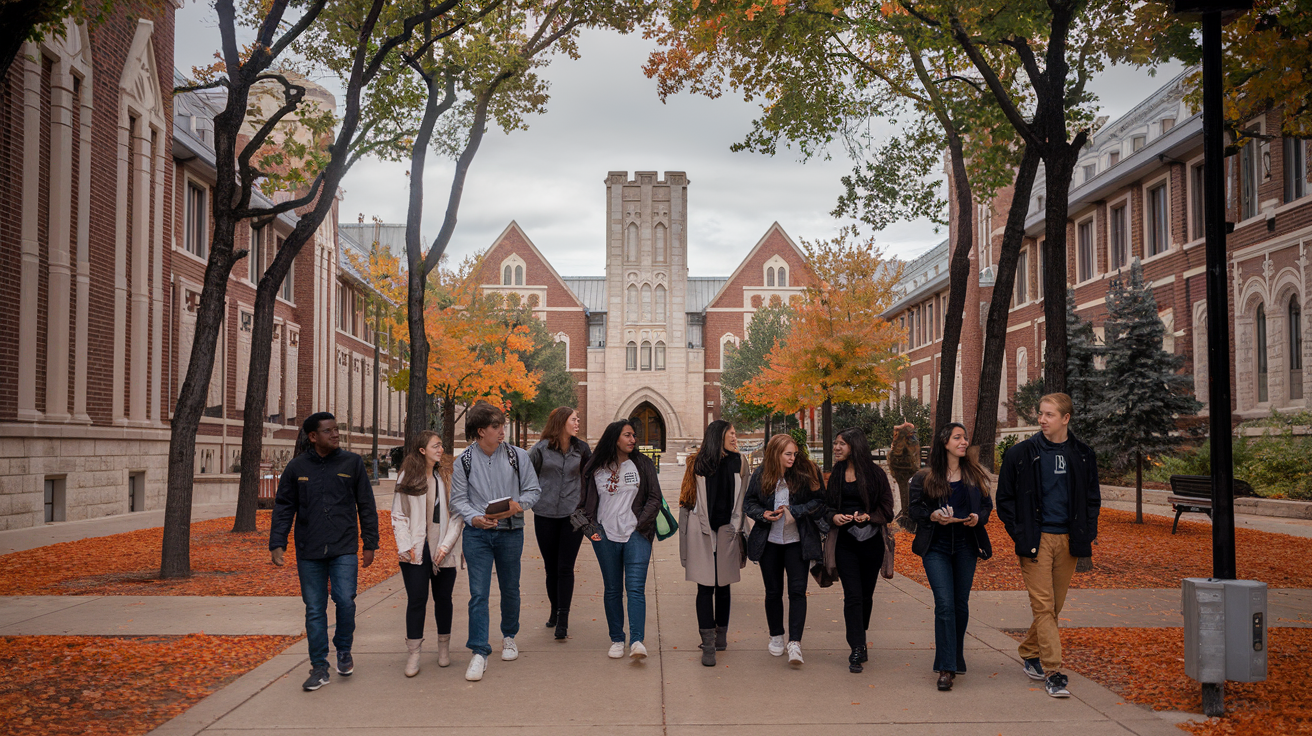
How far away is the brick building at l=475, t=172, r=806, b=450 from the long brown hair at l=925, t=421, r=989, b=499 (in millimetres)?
56145

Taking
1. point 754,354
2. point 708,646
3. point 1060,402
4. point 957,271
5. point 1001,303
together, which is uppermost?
point 754,354

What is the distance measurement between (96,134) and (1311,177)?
20.0 metres

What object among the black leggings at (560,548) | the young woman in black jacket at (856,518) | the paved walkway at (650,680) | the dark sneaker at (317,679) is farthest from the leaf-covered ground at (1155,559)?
the dark sneaker at (317,679)

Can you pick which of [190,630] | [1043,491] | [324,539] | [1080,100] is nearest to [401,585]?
[190,630]

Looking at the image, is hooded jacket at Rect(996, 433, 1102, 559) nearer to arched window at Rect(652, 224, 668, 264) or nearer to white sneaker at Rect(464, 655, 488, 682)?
white sneaker at Rect(464, 655, 488, 682)

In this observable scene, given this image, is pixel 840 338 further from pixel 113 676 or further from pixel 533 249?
pixel 533 249

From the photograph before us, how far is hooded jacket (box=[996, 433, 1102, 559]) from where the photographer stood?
601 centimetres

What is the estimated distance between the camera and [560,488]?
757 centimetres

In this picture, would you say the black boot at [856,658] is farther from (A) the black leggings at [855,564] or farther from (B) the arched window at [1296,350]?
(B) the arched window at [1296,350]

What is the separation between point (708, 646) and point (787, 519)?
100cm

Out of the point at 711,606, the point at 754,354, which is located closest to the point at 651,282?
the point at 754,354

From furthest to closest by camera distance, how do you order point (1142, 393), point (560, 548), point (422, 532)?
point (1142, 393) < point (560, 548) < point (422, 532)

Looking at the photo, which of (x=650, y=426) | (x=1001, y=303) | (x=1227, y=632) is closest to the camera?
(x=1227, y=632)

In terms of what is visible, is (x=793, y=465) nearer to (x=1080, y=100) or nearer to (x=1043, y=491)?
(x=1043, y=491)
